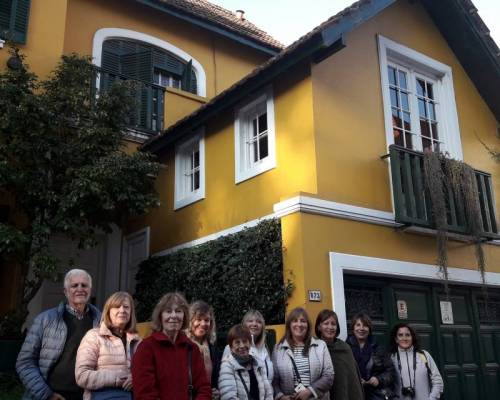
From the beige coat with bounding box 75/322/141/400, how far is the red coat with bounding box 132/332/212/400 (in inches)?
12.7

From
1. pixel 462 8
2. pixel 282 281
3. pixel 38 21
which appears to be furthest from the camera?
pixel 38 21

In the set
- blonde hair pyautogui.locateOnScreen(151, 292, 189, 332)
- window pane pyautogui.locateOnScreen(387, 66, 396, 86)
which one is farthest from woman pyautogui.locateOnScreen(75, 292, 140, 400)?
window pane pyautogui.locateOnScreen(387, 66, 396, 86)

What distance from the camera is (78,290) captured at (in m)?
4.76

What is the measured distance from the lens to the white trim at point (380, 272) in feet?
24.0

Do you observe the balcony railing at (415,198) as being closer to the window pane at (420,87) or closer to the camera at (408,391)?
the window pane at (420,87)

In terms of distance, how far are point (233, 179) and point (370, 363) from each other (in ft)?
12.9

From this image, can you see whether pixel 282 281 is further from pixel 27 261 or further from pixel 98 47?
pixel 98 47

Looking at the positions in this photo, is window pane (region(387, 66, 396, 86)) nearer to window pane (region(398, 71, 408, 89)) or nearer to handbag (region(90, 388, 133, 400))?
window pane (region(398, 71, 408, 89))

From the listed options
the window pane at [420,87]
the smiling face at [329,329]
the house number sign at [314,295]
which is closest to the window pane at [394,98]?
the window pane at [420,87]

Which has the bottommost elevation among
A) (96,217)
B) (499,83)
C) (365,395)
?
(365,395)

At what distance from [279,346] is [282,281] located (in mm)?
1784

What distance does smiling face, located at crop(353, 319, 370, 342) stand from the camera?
623 centimetres

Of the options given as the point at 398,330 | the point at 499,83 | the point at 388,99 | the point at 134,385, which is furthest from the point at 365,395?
the point at 499,83

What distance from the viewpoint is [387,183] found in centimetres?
850
